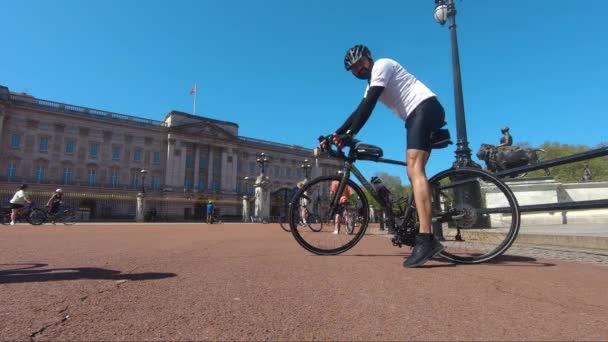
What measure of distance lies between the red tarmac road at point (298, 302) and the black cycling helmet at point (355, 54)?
175 cm

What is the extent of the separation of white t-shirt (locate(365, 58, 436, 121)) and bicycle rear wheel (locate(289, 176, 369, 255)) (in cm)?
86

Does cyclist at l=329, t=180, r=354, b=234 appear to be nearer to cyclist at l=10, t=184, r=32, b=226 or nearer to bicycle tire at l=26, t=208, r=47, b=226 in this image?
cyclist at l=10, t=184, r=32, b=226

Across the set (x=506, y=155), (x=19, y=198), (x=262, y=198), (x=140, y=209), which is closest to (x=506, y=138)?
(x=506, y=155)

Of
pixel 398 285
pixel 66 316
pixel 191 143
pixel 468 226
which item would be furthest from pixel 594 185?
pixel 191 143

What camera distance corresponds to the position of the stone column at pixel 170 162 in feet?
183

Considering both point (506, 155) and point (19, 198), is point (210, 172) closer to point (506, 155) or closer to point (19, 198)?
point (19, 198)

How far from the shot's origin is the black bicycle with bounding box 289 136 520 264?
321cm

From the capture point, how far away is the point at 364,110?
308 cm

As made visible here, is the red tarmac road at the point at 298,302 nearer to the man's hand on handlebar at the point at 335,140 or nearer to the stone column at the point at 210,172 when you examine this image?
the man's hand on handlebar at the point at 335,140

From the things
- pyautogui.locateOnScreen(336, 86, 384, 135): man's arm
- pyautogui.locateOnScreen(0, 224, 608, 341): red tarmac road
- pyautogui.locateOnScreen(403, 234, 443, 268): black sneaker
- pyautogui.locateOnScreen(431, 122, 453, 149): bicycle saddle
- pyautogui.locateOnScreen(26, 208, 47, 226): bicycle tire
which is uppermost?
pyautogui.locateOnScreen(336, 86, 384, 135): man's arm

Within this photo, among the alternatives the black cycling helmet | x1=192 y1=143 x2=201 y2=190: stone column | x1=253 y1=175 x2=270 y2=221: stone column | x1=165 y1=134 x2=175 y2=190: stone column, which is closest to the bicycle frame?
the black cycling helmet

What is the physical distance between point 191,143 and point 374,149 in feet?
191

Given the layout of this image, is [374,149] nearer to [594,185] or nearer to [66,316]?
[66,316]

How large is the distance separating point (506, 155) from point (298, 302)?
1290cm
